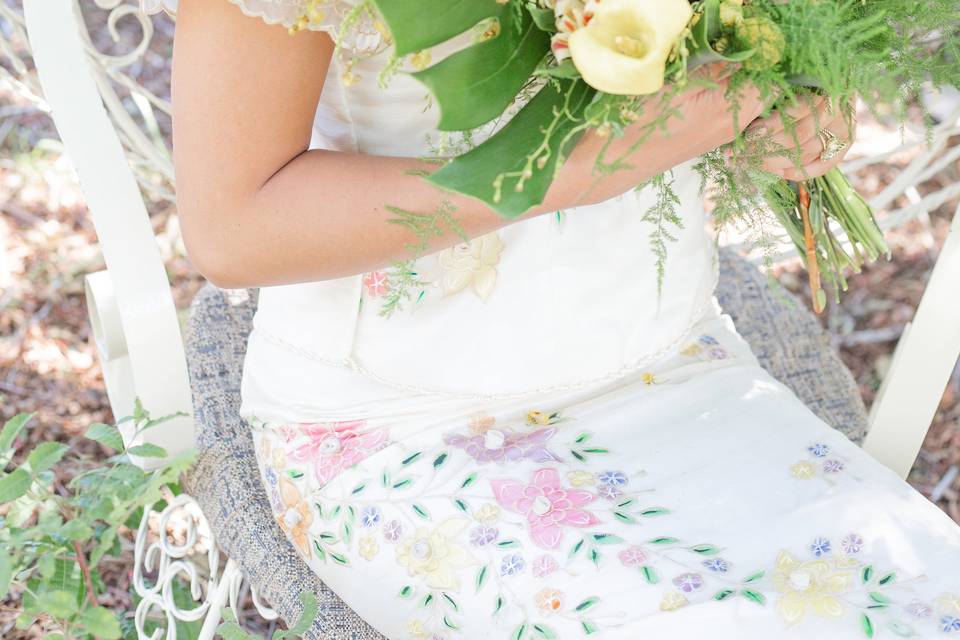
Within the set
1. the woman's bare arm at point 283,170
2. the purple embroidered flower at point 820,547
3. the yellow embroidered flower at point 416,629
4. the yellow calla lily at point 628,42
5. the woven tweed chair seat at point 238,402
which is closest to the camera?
the yellow calla lily at point 628,42

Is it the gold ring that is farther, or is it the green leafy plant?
the green leafy plant

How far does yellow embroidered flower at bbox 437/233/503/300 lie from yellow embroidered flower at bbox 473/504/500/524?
0.22 m

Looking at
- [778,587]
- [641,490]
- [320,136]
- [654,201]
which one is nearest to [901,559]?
[778,587]

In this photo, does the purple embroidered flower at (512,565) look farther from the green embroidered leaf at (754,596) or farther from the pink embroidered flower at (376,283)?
the pink embroidered flower at (376,283)

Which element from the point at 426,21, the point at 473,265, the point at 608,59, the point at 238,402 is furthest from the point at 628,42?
the point at 238,402

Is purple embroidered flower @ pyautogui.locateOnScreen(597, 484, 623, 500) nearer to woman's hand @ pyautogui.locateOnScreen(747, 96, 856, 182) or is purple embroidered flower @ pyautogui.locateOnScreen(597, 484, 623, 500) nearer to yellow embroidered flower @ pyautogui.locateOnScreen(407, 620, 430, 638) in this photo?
yellow embroidered flower @ pyautogui.locateOnScreen(407, 620, 430, 638)

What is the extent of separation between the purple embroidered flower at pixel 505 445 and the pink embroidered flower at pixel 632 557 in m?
0.14

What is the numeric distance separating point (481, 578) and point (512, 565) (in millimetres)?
37

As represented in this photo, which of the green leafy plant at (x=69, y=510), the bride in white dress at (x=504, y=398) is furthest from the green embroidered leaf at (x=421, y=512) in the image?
the green leafy plant at (x=69, y=510)

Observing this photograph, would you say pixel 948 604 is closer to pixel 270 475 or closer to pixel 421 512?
pixel 421 512

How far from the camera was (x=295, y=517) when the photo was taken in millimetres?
1175

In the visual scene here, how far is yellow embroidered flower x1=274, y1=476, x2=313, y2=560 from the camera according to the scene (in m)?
1.16

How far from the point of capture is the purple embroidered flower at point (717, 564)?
969 millimetres

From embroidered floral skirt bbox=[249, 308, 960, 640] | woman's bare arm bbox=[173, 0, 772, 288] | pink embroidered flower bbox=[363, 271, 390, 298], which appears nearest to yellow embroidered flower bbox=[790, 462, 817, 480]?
embroidered floral skirt bbox=[249, 308, 960, 640]
